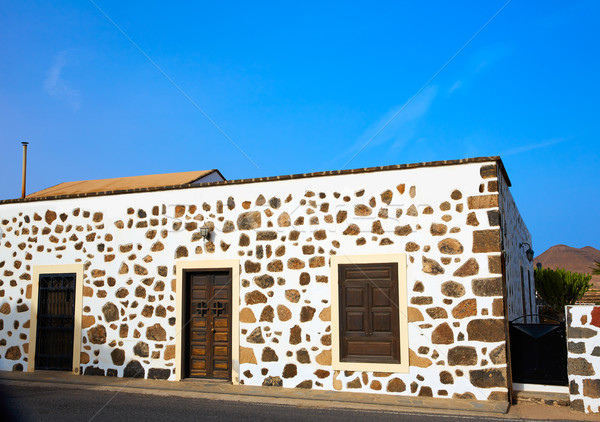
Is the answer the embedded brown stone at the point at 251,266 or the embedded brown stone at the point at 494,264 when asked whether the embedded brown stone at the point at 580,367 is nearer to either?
the embedded brown stone at the point at 494,264

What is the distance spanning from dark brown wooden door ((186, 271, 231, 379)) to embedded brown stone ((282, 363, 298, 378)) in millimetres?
1061

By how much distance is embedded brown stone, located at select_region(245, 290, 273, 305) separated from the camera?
886 centimetres

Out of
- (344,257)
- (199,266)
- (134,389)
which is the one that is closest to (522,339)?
(344,257)

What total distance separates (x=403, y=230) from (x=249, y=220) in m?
2.72

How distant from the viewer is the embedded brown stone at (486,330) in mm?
7508

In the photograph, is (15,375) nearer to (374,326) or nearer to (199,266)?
(199,266)

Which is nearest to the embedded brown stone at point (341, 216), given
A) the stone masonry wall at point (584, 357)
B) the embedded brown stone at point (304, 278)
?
the embedded brown stone at point (304, 278)

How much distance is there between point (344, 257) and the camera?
27.7 ft

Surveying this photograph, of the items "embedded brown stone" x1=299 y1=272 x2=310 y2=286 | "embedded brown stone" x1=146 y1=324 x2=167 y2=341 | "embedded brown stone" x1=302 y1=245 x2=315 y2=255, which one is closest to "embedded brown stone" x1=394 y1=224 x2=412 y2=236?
"embedded brown stone" x1=302 y1=245 x2=315 y2=255

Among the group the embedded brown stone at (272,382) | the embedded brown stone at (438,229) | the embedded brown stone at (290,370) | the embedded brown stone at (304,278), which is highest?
the embedded brown stone at (438,229)

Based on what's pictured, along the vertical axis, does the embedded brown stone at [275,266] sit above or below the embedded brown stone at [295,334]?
above

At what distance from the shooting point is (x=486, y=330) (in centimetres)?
757

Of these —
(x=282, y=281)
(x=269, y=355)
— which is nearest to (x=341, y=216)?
(x=282, y=281)

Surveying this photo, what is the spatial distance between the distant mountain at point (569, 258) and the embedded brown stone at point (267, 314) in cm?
5076
